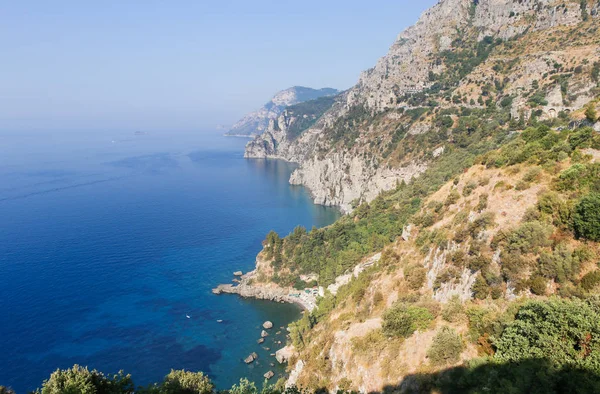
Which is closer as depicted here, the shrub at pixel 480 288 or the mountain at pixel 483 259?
the mountain at pixel 483 259

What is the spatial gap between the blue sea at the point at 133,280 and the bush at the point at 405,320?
109 feet

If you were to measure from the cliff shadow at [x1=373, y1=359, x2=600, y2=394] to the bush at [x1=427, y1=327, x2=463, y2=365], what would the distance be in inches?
27.4

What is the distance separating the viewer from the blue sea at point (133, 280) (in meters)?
57.3

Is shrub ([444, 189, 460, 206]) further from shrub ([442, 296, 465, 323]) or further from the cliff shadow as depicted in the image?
the cliff shadow

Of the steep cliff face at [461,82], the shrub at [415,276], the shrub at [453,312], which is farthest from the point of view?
the steep cliff face at [461,82]

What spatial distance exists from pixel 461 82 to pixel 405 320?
379 feet

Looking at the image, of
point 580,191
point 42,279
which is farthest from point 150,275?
point 580,191

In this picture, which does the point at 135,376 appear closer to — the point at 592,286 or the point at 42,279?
the point at 42,279

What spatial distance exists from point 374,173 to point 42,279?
100858 millimetres

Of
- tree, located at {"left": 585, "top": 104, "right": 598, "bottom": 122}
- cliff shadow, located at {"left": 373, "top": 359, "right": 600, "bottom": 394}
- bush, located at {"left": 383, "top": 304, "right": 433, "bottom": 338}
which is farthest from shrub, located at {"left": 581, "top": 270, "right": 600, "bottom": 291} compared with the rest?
tree, located at {"left": 585, "top": 104, "right": 598, "bottom": 122}

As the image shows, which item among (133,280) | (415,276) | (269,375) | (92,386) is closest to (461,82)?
(415,276)

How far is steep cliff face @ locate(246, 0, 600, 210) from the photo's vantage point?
3408 inches

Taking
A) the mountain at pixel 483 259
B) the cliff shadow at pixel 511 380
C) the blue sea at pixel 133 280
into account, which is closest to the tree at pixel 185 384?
the mountain at pixel 483 259

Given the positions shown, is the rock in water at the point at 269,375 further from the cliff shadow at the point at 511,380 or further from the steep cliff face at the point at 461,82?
the steep cliff face at the point at 461,82
